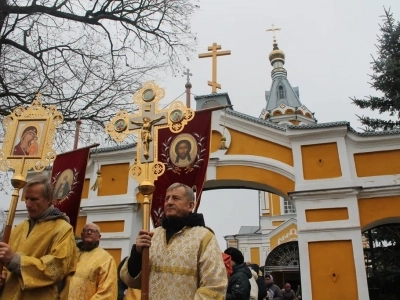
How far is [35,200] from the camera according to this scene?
9.41 feet

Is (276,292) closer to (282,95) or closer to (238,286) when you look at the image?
(238,286)

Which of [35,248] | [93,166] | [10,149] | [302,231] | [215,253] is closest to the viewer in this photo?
[215,253]

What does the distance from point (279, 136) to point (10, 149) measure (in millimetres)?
6109

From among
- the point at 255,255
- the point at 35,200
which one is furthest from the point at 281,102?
the point at 35,200

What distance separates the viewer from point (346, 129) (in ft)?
Answer: 27.0

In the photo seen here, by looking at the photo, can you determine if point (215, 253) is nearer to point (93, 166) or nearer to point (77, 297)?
point (77, 297)

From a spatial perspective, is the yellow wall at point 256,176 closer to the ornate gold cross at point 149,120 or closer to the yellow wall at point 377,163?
the yellow wall at point 377,163

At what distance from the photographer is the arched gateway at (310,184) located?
24.6 feet

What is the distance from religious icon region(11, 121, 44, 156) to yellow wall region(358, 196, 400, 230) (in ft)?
20.5

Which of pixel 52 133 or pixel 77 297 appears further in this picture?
pixel 52 133

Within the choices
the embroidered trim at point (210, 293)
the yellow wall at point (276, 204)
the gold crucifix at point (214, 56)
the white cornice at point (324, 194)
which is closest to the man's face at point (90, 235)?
the embroidered trim at point (210, 293)

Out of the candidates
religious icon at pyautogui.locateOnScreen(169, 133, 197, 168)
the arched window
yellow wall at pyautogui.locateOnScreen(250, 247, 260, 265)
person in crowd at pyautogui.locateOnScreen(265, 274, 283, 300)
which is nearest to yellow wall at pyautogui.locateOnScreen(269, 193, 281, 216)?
yellow wall at pyautogui.locateOnScreen(250, 247, 260, 265)

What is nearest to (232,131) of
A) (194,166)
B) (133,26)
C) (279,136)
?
(279,136)

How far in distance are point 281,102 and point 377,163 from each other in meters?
19.4
